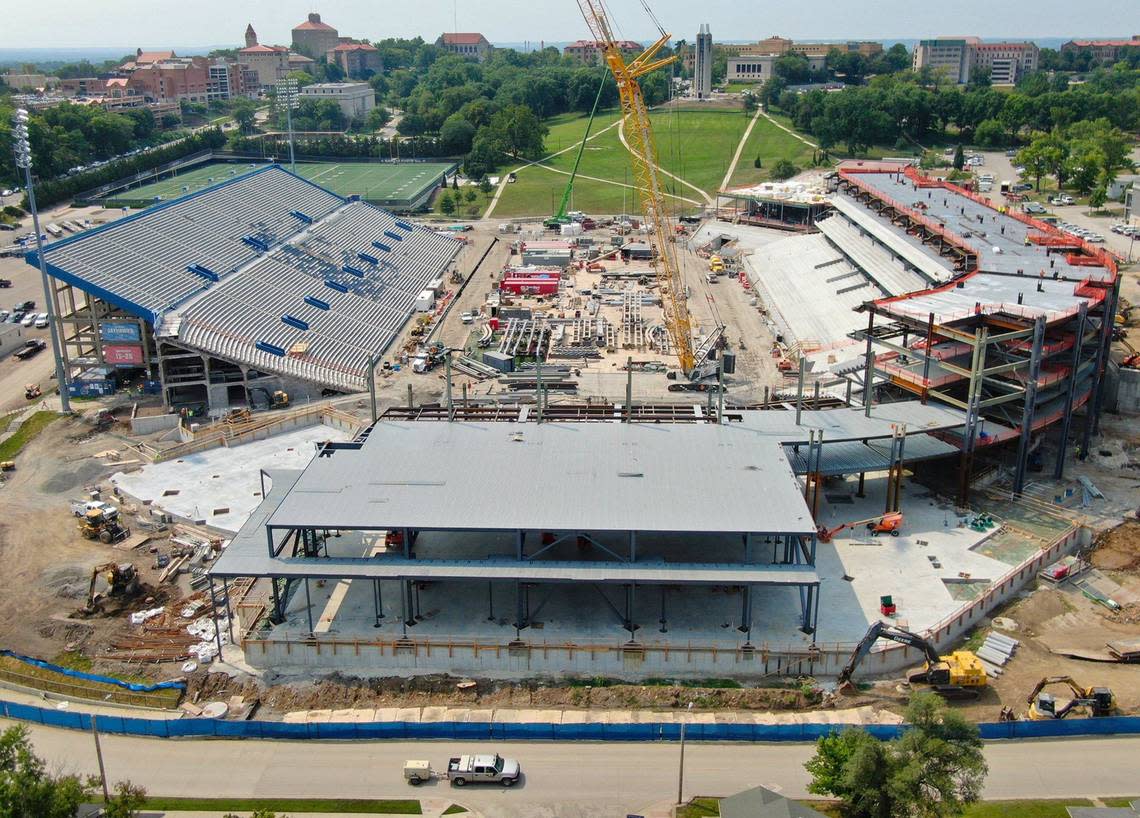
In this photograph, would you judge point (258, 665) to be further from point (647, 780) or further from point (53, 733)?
point (647, 780)

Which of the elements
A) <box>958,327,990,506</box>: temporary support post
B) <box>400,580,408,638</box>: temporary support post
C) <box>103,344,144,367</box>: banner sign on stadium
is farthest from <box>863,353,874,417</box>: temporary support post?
<box>103,344,144,367</box>: banner sign on stadium

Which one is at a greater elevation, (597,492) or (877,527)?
(597,492)

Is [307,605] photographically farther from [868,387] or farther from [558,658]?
[868,387]

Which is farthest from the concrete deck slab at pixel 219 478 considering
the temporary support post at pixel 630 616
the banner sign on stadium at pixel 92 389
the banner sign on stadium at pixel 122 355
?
the temporary support post at pixel 630 616

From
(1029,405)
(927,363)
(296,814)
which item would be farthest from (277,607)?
(1029,405)

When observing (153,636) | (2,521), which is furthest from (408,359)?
(153,636)

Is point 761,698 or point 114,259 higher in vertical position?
point 114,259

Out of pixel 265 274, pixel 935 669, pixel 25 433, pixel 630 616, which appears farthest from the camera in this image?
pixel 265 274
